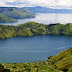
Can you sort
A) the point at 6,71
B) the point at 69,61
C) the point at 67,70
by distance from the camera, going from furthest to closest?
the point at 69,61, the point at 67,70, the point at 6,71

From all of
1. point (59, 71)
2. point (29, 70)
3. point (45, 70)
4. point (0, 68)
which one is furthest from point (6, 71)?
point (59, 71)

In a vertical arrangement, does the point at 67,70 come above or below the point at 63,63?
below

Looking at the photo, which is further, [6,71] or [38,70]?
[38,70]

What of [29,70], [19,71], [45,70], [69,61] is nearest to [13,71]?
[19,71]

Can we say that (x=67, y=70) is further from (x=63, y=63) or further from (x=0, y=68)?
(x=0, y=68)

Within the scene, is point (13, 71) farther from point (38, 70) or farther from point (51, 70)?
point (51, 70)

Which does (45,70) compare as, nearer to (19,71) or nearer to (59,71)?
(59,71)

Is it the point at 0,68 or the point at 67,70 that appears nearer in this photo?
the point at 0,68

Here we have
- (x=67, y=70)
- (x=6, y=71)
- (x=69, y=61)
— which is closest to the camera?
(x=6, y=71)
